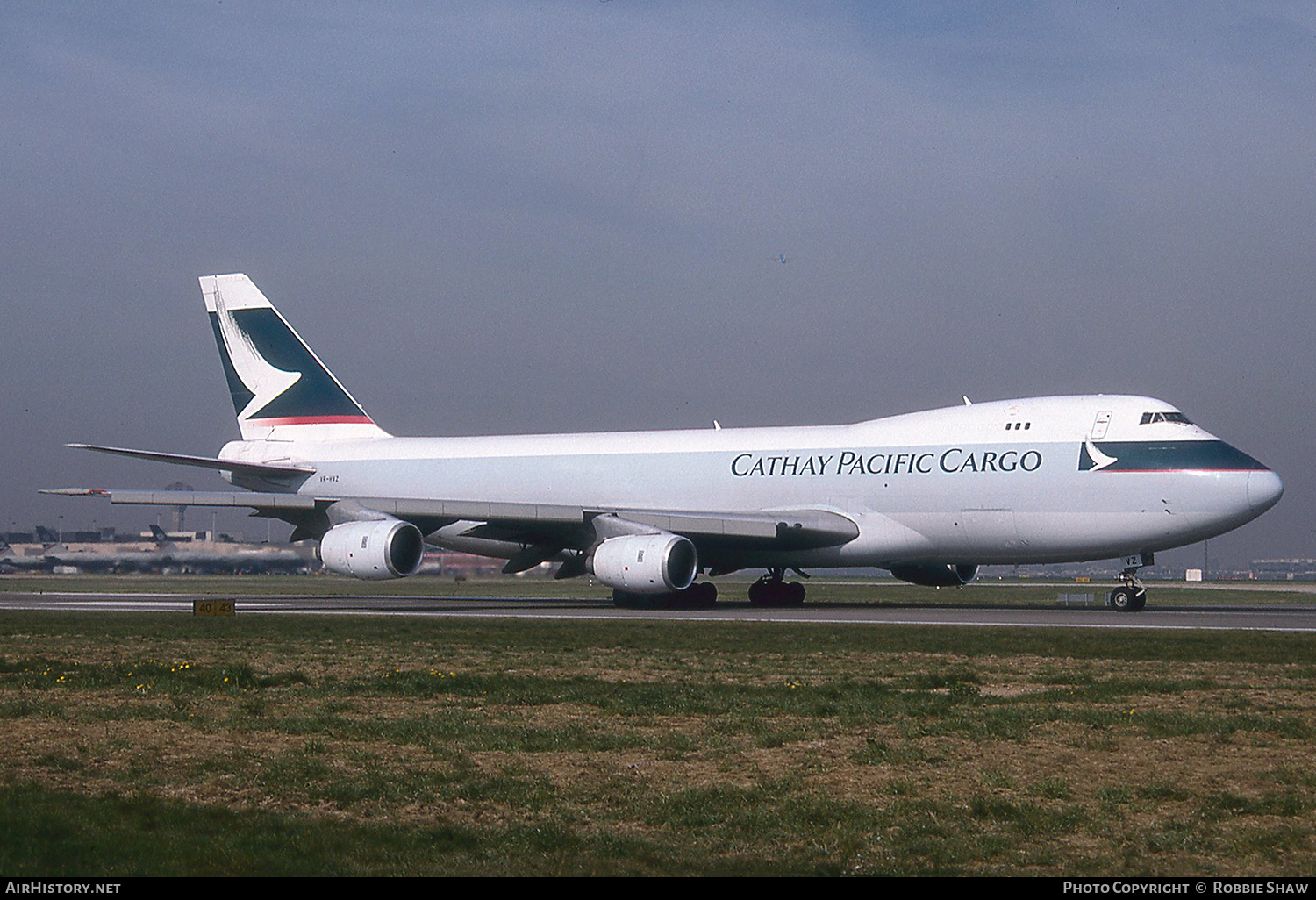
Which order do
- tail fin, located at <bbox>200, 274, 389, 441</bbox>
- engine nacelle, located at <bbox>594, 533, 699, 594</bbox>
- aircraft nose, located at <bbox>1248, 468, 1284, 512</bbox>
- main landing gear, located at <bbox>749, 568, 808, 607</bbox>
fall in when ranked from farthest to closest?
tail fin, located at <bbox>200, 274, 389, 441</bbox> < main landing gear, located at <bbox>749, 568, 808, 607</bbox> < engine nacelle, located at <bbox>594, 533, 699, 594</bbox> < aircraft nose, located at <bbox>1248, 468, 1284, 512</bbox>

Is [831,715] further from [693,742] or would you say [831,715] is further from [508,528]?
[508,528]

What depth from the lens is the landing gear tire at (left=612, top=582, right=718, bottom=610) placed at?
34375mm

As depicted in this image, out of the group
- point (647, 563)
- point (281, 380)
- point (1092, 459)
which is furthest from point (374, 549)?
point (1092, 459)

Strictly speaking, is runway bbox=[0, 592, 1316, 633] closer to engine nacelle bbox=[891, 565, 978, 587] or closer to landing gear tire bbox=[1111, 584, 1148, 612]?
landing gear tire bbox=[1111, 584, 1148, 612]

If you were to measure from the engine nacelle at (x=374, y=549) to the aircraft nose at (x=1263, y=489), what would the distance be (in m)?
19.3

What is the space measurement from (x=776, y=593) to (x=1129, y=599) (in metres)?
9.32

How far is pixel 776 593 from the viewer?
36.9m

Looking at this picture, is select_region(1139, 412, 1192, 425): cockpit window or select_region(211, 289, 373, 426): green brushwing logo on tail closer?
select_region(1139, 412, 1192, 425): cockpit window

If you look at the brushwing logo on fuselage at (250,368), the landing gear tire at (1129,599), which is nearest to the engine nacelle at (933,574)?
the landing gear tire at (1129,599)

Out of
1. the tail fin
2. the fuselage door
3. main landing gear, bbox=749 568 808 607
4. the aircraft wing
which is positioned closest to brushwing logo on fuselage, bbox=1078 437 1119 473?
the fuselage door

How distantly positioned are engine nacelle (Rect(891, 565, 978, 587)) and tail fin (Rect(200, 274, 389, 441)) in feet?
57.4
